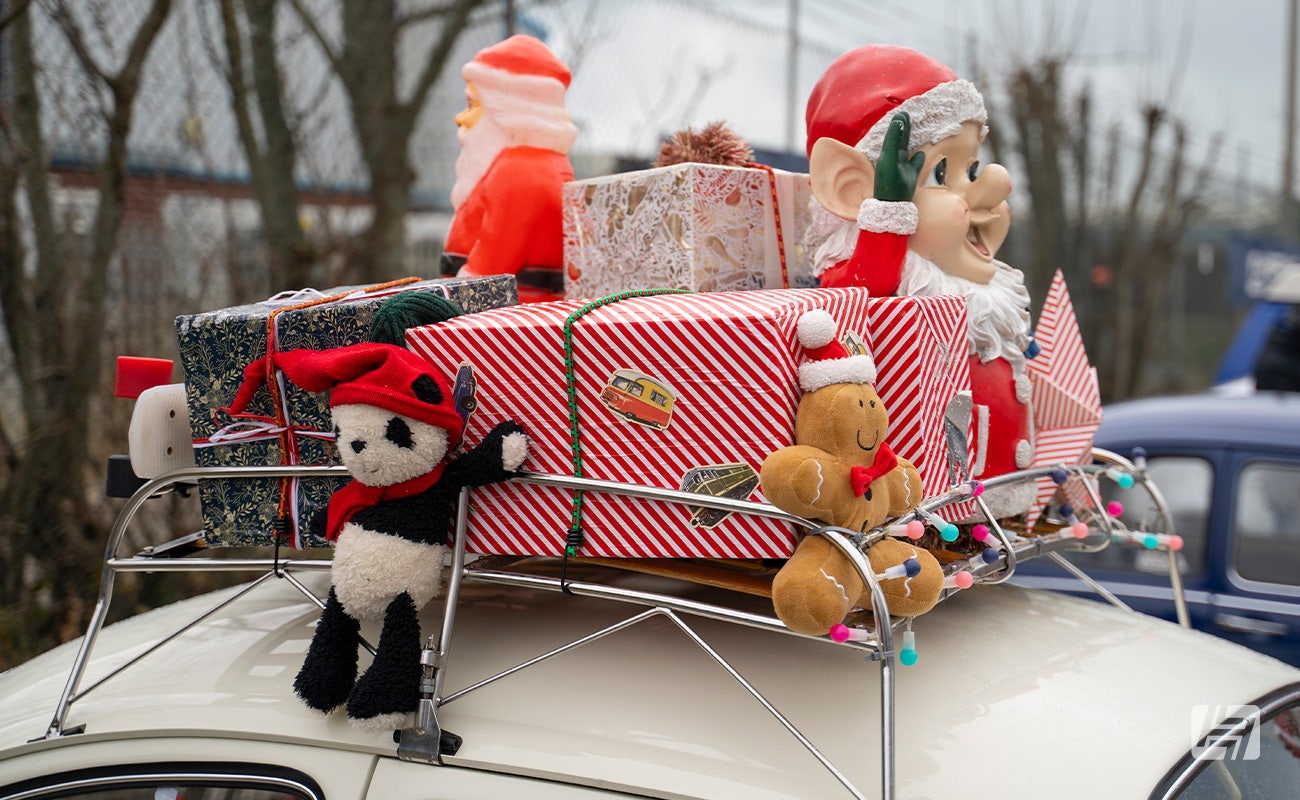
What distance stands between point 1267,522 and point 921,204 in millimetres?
3006

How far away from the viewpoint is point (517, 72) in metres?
2.92

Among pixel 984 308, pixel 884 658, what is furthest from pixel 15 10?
pixel 884 658

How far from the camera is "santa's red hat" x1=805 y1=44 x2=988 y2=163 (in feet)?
7.21

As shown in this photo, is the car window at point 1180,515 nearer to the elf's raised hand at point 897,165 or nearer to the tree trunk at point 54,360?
the elf's raised hand at point 897,165

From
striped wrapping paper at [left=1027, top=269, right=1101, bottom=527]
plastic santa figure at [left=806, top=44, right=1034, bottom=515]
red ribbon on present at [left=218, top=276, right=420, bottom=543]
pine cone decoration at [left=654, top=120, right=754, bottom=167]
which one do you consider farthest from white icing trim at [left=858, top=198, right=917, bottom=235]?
red ribbon on present at [left=218, top=276, right=420, bottom=543]

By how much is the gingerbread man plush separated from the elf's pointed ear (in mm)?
645

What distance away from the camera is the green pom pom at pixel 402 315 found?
1.86m

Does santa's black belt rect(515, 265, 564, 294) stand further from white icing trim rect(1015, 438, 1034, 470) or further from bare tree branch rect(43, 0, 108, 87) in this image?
bare tree branch rect(43, 0, 108, 87)

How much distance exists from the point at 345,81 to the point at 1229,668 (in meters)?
5.08

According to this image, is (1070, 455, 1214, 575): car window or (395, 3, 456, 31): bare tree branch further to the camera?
(395, 3, 456, 31): bare tree branch

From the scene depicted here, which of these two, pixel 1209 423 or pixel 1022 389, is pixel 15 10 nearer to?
pixel 1022 389

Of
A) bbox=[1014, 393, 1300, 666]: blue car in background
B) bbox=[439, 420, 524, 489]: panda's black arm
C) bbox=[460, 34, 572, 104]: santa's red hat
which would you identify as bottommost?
bbox=[1014, 393, 1300, 666]: blue car in background

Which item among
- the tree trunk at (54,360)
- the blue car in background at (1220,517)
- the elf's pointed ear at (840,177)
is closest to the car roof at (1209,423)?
the blue car in background at (1220,517)

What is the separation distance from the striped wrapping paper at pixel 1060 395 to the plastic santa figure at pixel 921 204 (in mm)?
121
